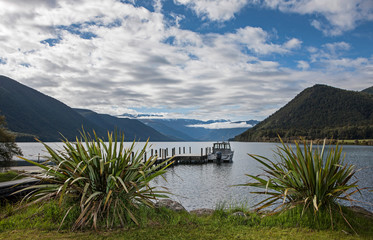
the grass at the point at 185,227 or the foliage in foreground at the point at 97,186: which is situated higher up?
the foliage in foreground at the point at 97,186

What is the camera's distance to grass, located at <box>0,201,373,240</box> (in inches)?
241

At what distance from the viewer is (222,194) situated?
25000mm

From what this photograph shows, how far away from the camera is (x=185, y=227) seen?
6.79 m

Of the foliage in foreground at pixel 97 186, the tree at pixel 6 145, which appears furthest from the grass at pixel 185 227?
the tree at pixel 6 145

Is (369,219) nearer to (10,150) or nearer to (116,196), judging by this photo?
(116,196)

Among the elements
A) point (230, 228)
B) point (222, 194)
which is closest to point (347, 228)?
point (230, 228)

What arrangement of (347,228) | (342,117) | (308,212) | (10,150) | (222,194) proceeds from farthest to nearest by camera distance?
(342,117)
(10,150)
(222,194)
(308,212)
(347,228)

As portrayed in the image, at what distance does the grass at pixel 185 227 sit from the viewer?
6.11 m

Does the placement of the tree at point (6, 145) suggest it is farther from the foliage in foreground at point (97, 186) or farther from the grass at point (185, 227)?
the foliage in foreground at point (97, 186)

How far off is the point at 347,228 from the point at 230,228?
8.97 feet

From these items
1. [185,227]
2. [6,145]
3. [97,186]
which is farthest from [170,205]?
[6,145]

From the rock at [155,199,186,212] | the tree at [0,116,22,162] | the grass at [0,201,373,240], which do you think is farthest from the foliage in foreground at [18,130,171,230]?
the tree at [0,116,22,162]

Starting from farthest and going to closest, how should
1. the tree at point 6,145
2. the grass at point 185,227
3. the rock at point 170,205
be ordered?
the tree at point 6,145
the rock at point 170,205
the grass at point 185,227

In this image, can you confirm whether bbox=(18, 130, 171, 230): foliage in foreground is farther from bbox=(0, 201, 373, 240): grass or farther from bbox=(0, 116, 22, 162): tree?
bbox=(0, 116, 22, 162): tree
